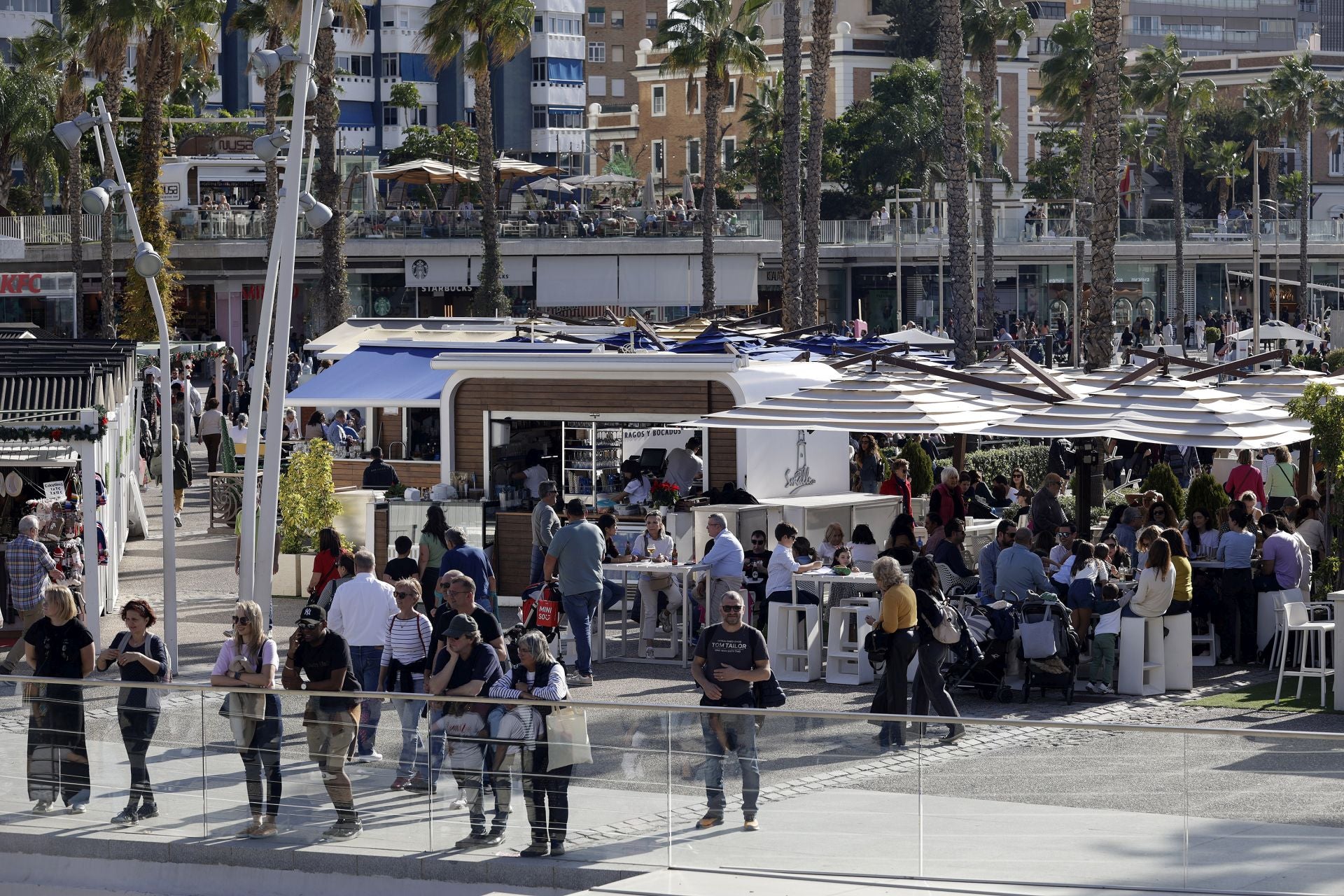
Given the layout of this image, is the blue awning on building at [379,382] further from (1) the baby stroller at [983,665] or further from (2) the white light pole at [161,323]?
(1) the baby stroller at [983,665]

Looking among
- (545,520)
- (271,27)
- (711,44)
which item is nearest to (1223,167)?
(711,44)

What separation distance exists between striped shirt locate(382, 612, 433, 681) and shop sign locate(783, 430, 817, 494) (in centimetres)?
896

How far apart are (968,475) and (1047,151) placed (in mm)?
67022

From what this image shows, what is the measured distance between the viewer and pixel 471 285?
5875 cm

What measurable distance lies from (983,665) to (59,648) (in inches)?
273

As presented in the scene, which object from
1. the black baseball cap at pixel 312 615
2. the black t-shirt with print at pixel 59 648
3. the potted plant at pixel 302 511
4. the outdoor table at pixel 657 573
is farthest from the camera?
the potted plant at pixel 302 511

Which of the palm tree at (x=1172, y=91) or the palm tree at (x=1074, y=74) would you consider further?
the palm tree at (x=1172, y=91)

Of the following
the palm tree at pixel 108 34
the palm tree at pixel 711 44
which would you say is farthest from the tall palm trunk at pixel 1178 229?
the palm tree at pixel 108 34

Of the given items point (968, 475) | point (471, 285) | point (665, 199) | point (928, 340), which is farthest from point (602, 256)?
point (968, 475)

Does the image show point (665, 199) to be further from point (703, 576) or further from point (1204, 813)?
point (1204, 813)

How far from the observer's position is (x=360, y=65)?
87312 mm

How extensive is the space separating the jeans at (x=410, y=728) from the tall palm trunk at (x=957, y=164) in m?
23.4

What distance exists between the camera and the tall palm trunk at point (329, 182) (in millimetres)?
35656

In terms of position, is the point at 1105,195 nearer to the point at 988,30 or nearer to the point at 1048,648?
the point at 1048,648
